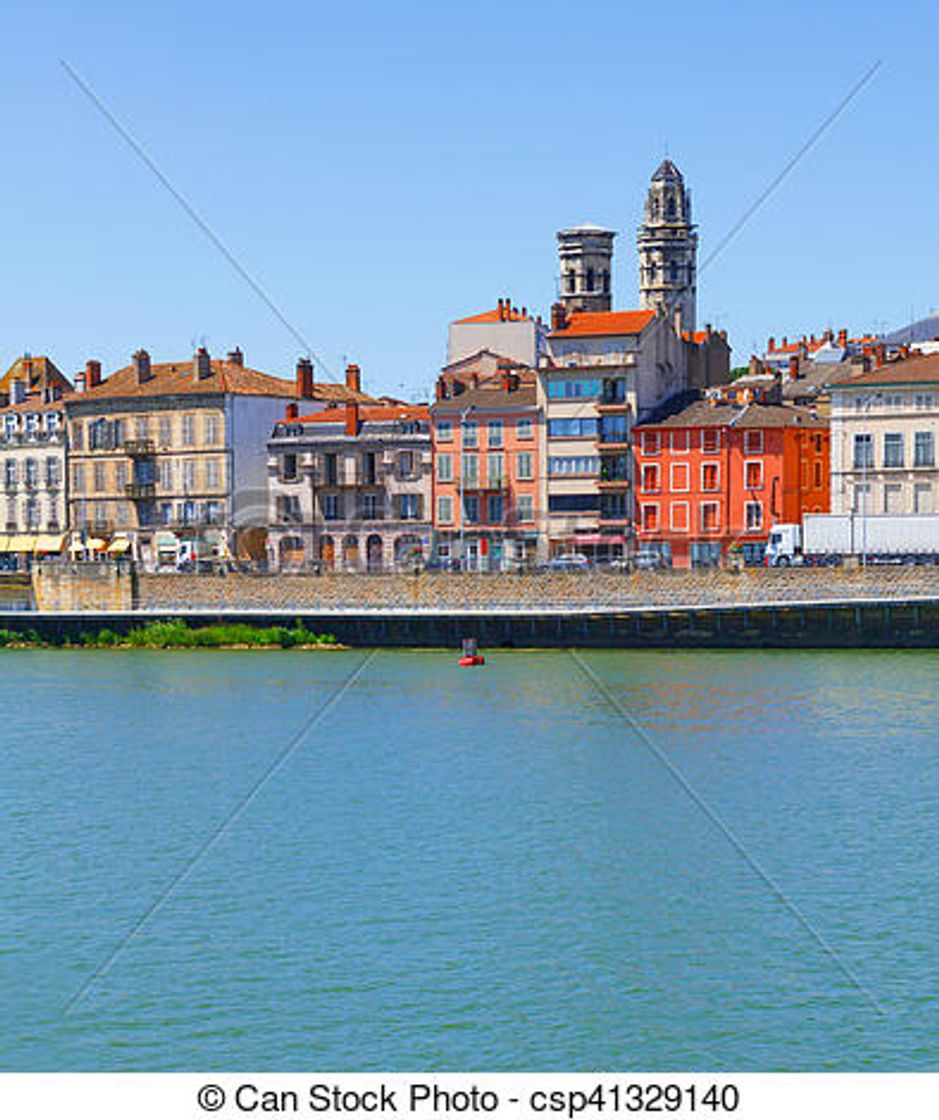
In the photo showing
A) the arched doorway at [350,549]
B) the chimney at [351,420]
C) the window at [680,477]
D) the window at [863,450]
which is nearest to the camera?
the window at [863,450]

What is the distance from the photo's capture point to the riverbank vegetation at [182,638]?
76438mm

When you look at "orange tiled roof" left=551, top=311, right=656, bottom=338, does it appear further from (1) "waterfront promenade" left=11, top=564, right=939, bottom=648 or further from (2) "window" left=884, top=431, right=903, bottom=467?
(1) "waterfront promenade" left=11, top=564, right=939, bottom=648

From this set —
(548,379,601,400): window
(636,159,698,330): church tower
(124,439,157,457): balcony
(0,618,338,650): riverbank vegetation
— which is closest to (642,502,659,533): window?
(548,379,601,400): window

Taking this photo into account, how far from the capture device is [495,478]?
304ft

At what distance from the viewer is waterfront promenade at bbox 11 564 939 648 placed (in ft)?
232

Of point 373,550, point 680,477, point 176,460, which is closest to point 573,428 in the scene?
point 680,477

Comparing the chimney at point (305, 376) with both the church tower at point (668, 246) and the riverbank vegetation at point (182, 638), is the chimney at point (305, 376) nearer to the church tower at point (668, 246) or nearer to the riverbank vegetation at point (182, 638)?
the riverbank vegetation at point (182, 638)

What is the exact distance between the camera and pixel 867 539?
77625mm

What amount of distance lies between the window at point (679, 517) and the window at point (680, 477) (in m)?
0.70

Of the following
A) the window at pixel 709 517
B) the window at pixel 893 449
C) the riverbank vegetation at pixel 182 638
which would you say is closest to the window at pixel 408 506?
the window at pixel 709 517

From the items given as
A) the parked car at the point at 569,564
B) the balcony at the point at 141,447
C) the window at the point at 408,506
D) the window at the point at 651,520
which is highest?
the balcony at the point at 141,447
